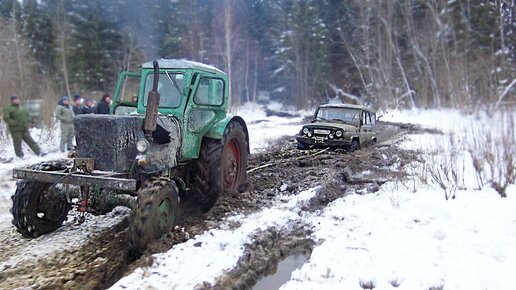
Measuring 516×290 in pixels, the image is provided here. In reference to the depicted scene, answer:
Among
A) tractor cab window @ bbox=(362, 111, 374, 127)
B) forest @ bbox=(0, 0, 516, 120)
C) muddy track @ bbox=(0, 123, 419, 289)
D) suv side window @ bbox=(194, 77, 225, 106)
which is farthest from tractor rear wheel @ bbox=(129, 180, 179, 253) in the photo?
tractor cab window @ bbox=(362, 111, 374, 127)

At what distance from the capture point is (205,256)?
4.78m

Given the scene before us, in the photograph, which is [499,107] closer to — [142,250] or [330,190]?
[330,190]

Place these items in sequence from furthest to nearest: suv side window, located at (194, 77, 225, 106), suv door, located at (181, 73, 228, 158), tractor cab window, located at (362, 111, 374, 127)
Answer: tractor cab window, located at (362, 111, 374, 127)
suv side window, located at (194, 77, 225, 106)
suv door, located at (181, 73, 228, 158)

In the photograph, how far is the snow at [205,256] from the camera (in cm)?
419

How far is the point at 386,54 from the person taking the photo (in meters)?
29.8

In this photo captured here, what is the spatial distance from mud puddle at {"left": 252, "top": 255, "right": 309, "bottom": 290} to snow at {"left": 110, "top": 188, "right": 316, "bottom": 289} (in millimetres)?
369

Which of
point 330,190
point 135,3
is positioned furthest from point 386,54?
point 330,190

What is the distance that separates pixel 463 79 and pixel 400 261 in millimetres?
2520

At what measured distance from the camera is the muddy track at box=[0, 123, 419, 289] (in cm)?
442

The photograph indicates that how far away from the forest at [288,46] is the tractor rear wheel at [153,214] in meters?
3.12

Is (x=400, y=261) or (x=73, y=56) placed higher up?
(x=73, y=56)

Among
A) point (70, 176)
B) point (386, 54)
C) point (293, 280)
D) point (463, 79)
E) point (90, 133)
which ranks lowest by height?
point (293, 280)

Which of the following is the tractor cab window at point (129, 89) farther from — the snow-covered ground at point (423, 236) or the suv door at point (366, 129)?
the suv door at point (366, 129)

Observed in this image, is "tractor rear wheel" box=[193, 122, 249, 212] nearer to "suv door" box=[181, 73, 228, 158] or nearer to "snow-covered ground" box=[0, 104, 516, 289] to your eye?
"suv door" box=[181, 73, 228, 158]
